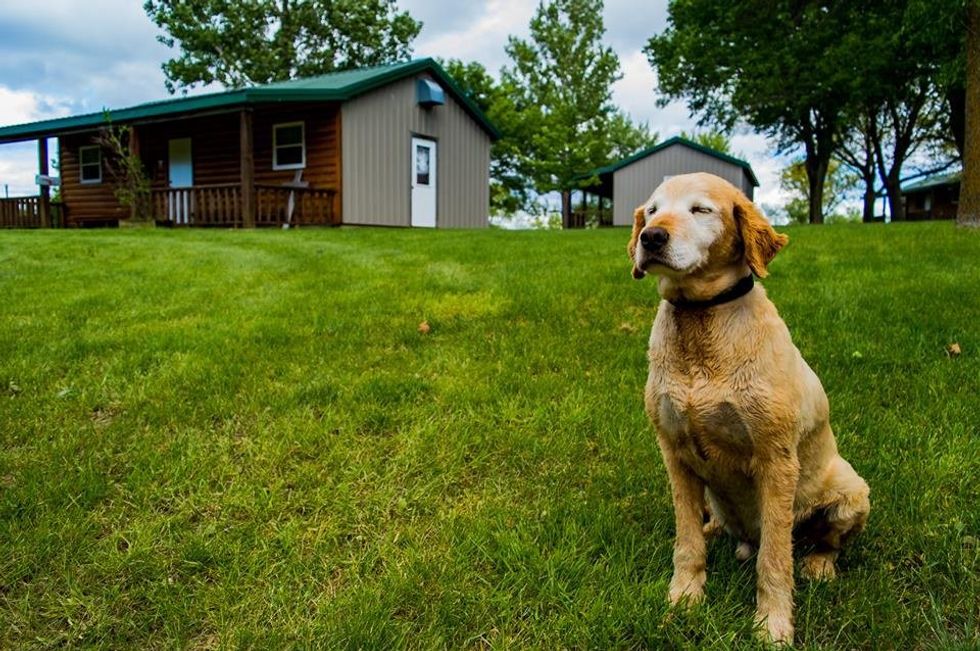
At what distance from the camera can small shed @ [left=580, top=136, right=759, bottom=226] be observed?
27203 millimetres

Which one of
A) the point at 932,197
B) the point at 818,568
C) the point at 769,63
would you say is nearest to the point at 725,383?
the point at 818,568

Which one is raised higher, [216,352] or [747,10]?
[747,10]

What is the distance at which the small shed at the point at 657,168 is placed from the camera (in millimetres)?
27203

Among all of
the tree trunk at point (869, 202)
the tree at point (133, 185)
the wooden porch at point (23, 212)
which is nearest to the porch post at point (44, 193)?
the wooden porch at point (23, 212)

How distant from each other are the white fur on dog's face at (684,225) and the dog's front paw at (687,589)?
933 mm

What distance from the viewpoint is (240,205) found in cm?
1546

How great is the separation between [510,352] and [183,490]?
2090 millimetres

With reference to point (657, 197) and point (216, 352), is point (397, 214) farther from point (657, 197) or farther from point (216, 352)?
point (657, 197)

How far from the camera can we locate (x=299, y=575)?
89.5 inches

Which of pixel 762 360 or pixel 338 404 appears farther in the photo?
pixel 338 404

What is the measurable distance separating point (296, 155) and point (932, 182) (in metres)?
40.1

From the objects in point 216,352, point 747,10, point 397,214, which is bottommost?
point 216,352

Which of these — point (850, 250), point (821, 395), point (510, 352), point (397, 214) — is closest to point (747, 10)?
point (397, 214)

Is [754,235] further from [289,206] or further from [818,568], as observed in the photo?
[289,206]
